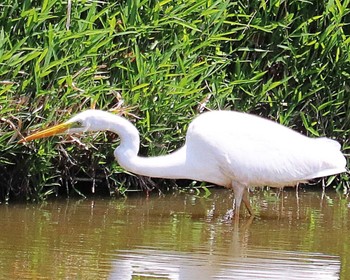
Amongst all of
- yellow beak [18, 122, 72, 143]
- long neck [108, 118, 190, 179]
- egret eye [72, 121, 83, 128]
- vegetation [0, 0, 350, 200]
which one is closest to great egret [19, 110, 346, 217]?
long neck [108, 118, 190, 179]

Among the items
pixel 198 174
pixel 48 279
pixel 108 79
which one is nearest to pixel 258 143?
pixel 198 174

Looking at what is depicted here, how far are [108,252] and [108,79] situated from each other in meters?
2.06

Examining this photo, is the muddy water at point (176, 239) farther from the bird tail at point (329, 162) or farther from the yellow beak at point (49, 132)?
the yellow beak at point (49, 132)

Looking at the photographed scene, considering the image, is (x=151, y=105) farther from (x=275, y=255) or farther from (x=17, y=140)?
(x=275, y=255)

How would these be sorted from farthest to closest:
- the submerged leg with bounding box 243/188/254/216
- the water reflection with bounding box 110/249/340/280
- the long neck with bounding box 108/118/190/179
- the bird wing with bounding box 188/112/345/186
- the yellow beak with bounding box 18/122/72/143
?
1. the submerged leg with bounding box 243/188/254/216
2. the bird wing with bounding box 188/112/345/186
3. the long neck with bounding box 108/118/190/179
4. the yellow beak with bounding box 18/122/72/143
5. the water reflection with bounding box 110/249/340/280

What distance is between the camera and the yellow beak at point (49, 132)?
7379 millimetres

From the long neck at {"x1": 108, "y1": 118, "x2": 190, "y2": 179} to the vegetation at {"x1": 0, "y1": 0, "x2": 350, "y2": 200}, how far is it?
1.12 feet

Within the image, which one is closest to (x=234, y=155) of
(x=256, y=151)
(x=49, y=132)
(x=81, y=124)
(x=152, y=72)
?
(x=256, y=151)

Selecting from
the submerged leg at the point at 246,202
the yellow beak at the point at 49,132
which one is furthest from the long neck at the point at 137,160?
the submerged leg at the point at 246,202

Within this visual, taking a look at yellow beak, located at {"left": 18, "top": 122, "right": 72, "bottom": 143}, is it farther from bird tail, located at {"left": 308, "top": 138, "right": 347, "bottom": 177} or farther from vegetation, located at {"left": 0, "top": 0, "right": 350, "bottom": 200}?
bird tail, located at {"left": 308, "top": 138, "right": 347, "bottom": 177}

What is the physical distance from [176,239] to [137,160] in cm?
86

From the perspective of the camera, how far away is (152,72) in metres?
8.10

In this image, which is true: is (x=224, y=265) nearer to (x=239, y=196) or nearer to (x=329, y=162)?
(x=239, y=196)

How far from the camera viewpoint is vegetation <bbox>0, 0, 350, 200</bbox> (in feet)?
25.2
